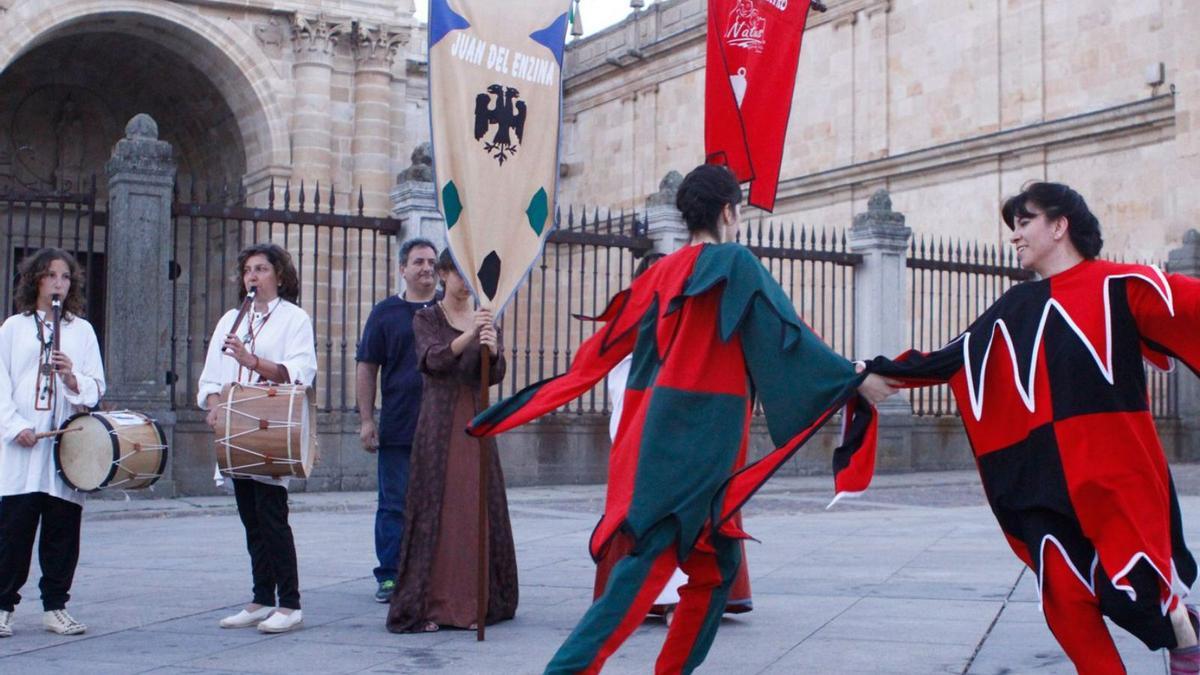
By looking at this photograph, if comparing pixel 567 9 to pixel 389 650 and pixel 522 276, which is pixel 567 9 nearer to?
pixel 522 276

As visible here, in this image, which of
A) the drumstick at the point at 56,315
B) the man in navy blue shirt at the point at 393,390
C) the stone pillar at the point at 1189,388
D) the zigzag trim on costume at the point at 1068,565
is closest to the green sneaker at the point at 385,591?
the man in navy blue shirt at the point at 393,390

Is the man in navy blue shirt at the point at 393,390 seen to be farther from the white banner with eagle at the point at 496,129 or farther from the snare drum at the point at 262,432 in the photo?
the white banner with eagle at the point at 496,129

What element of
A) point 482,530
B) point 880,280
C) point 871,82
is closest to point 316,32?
point 871,82

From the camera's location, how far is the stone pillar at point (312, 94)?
23031 mm

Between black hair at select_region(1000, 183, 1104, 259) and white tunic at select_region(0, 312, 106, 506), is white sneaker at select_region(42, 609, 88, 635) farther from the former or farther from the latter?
black hair at select_region(1000, 183, 1104, 259)

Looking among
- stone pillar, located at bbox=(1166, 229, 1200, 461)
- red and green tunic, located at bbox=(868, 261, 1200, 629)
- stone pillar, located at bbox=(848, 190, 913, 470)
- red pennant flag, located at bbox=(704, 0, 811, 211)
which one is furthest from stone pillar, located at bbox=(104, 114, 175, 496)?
stone pillar, located at bbox=(1166, 229, 1200, 461)

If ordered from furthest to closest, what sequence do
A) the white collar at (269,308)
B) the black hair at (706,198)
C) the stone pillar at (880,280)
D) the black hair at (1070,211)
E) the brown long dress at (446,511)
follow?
the stone pillar at (880,280) < the white collar at (269,308) < the brown long dress at (446,511) < the black hair at (706,198) < the black hair at (1070,211)

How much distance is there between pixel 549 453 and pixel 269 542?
8.96 meters

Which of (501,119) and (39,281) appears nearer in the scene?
(501,119)

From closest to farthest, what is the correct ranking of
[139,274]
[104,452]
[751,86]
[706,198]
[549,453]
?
[706,198] → [104,452] → [751,86] → [139,274] → [549,453]

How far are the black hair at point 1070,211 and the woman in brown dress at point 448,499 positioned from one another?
2494 mm

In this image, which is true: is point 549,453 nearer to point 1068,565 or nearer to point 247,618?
point 247,618

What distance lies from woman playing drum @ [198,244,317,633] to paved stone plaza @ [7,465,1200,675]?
0.20 metres

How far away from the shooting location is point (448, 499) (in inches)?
252
